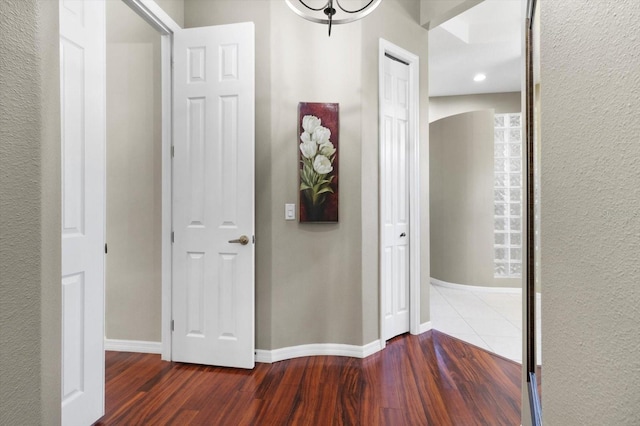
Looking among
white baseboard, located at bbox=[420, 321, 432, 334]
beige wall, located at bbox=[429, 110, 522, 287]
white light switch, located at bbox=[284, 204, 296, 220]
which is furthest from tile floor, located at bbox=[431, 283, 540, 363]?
white light switch, located at bbox=[284, 204, 296, 220]

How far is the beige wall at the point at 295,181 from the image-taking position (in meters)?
2.55

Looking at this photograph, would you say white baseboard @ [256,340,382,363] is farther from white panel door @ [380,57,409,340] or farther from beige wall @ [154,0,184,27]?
beige wall @ [154,0,184,27]

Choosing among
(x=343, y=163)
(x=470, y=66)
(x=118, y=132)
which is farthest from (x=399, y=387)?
(x=470, y=66)

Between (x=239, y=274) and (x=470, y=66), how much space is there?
3.96 meters

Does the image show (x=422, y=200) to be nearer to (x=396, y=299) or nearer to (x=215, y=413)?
(x=396, y=299)

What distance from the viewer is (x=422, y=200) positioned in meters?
3.20

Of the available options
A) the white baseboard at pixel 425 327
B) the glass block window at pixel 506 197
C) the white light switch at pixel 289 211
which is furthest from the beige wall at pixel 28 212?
the glass block window at pixel 506 197

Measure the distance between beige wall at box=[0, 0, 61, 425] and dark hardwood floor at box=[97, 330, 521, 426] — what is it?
986 millimetres

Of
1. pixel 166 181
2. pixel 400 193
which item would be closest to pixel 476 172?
pixel 400 193

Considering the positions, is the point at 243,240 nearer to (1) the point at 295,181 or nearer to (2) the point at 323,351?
(1) the point at 295,181

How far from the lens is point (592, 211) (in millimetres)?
576

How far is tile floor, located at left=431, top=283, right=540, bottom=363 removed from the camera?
2908 millimetres

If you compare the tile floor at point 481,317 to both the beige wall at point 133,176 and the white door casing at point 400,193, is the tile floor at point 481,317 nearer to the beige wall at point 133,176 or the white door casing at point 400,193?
the white door casing at point 400,193

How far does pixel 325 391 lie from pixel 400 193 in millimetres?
1721
